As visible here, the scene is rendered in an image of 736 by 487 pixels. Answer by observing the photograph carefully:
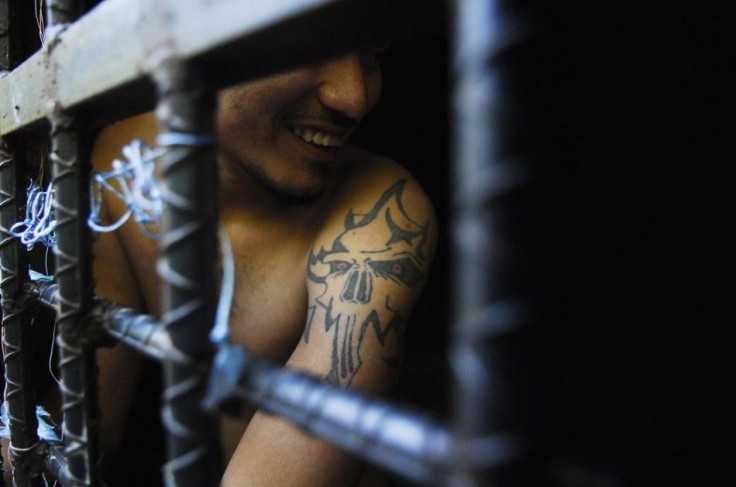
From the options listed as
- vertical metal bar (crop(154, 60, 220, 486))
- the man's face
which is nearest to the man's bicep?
the man's face

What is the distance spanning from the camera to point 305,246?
1332mm

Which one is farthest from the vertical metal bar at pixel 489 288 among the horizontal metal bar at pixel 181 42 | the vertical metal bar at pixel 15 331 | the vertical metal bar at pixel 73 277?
the vertical metal bar at pixel 15 331

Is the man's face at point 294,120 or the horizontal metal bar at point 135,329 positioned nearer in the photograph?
the horizontal metal bar at point 135,329

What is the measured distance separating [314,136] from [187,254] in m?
0.72

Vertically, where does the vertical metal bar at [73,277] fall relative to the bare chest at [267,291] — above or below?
above

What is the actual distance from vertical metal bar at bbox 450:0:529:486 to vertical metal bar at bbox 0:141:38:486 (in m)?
0.96

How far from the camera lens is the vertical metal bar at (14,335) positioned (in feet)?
3.32

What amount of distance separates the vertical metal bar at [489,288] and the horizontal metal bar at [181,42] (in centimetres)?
14

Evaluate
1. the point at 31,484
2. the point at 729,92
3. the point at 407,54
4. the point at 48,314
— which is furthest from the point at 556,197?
the point at 407,54

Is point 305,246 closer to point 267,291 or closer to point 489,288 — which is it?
point 267,291

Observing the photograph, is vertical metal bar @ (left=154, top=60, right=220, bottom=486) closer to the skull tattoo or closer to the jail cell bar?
the jail cell bar

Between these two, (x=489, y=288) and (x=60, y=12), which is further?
(x=60, y=12)

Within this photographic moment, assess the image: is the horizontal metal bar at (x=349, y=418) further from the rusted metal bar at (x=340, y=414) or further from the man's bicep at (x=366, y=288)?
the man's bicep at (x=366, y=288)

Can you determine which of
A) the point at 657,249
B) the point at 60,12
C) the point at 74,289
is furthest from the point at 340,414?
the point at 657,249
